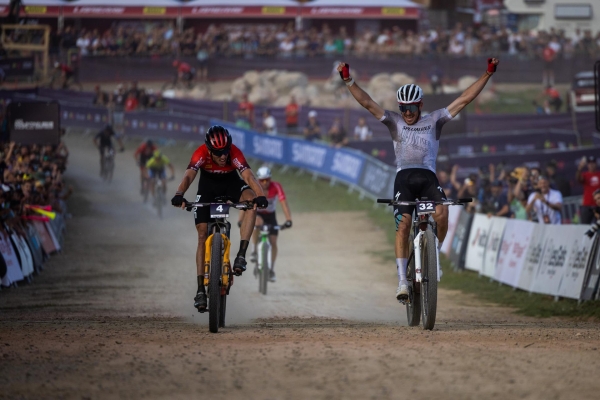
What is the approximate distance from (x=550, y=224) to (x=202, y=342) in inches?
350

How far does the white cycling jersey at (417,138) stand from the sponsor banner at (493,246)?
8445 millimetres

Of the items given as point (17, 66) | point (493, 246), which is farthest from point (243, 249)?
point (17, 66)

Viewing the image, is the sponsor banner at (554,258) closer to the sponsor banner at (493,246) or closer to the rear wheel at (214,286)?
the sponsor banner at (493,246)

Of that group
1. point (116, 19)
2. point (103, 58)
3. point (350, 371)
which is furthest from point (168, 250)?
point (116, 19)

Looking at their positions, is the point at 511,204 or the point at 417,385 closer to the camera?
the point at 417,385

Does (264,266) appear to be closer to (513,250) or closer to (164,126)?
(513,250)

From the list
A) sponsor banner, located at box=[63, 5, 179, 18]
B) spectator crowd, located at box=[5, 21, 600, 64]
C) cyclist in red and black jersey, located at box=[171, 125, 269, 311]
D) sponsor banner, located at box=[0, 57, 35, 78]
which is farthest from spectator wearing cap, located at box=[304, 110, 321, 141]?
cyclist in red and black jersey, located at box=[171, 125, 269, 311]

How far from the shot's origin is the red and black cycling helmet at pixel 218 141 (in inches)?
398

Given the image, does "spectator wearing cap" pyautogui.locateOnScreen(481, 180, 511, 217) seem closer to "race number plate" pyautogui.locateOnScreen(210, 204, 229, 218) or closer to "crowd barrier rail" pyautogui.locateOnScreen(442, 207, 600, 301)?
"crowd barrier rail" pyautogui.locateOnScreen(442, 207, 600, 301)

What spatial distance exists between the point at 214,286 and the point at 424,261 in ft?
6.89

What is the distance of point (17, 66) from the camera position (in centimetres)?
2875

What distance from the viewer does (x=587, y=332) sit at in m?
10.0

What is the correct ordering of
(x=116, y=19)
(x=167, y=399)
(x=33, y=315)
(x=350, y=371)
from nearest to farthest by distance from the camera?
(x=167, y=399), (x=350, y=371), (x=33, y=315), (x=116, y=19)

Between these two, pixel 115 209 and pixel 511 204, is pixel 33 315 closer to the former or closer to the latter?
pixel 511 204
